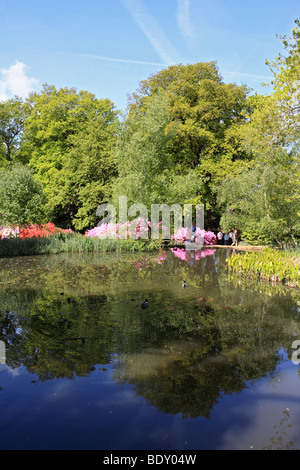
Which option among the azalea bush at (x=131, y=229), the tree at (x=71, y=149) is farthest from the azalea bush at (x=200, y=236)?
the tree at (x=71, y=149)

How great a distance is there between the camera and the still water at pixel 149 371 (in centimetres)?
332

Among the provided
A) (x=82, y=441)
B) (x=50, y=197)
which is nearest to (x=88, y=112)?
(x=50, y=197)

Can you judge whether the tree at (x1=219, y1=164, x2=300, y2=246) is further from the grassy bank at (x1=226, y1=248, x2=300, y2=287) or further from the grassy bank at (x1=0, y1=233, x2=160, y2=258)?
the grassy bank at (x1=0, y1=233, x2=160, y2=258)

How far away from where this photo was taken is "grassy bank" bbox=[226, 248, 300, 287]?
35.5ft

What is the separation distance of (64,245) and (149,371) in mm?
17123

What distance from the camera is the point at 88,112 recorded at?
1319 inches

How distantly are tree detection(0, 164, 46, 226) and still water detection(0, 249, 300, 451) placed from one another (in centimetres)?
1300

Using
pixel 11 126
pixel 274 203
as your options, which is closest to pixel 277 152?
pixel 274 203

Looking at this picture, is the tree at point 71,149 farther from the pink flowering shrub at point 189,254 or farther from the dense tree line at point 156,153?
the pink flowering shrub at point 189,254

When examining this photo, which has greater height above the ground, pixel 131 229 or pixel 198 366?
pixel 131 229

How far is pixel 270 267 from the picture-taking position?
1138 cm

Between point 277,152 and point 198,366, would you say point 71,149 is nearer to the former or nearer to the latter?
point 277,152

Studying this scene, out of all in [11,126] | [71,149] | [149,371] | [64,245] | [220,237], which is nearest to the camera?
[149,371]

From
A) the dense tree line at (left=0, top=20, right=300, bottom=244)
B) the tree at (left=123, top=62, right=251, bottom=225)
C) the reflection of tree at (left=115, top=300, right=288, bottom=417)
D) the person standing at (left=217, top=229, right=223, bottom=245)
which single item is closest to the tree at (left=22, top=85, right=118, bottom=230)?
the dense tree line at (left=0, top=20, right=300, bottom=244)
